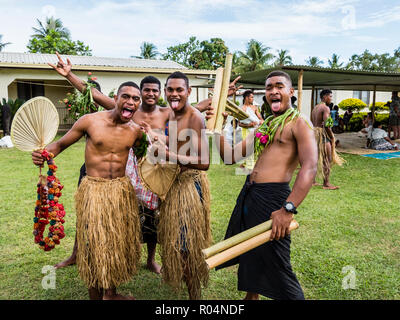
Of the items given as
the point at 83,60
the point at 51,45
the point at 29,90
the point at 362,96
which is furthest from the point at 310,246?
the point at 51,45

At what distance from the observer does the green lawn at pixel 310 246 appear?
2972mm

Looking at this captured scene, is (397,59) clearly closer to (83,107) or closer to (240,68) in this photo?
(240,68)

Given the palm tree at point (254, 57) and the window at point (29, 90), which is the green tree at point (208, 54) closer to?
the palm tree at point (254, 57)

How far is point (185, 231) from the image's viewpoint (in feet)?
8.55

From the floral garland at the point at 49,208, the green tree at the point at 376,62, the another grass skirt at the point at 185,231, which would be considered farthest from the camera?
the green tree at the point at 376,62

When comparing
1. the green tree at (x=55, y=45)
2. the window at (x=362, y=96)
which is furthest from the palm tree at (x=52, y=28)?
the window at (x=362, y=96)

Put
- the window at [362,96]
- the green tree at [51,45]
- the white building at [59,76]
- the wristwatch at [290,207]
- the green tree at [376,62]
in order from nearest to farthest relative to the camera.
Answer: the wristwatch at [290,207] → the white building at [59,76] → the window at [362,96] → the green tree at [51,45] → the green tree at [376,62]

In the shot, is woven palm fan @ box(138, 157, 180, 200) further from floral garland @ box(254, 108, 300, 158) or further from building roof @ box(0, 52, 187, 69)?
building roof @ box(0, 52, 187, 69)

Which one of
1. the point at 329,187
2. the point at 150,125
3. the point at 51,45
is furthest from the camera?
the point at 51,45

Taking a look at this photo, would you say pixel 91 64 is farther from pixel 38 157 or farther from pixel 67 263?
pixel 38 157

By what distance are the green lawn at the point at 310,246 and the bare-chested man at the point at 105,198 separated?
1.75ft

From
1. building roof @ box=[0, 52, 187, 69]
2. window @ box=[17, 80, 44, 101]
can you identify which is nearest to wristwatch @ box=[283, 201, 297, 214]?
building roof @ box=[0, 52, 187, 69]

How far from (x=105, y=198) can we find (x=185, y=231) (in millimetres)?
652

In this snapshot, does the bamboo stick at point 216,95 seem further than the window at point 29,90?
No
